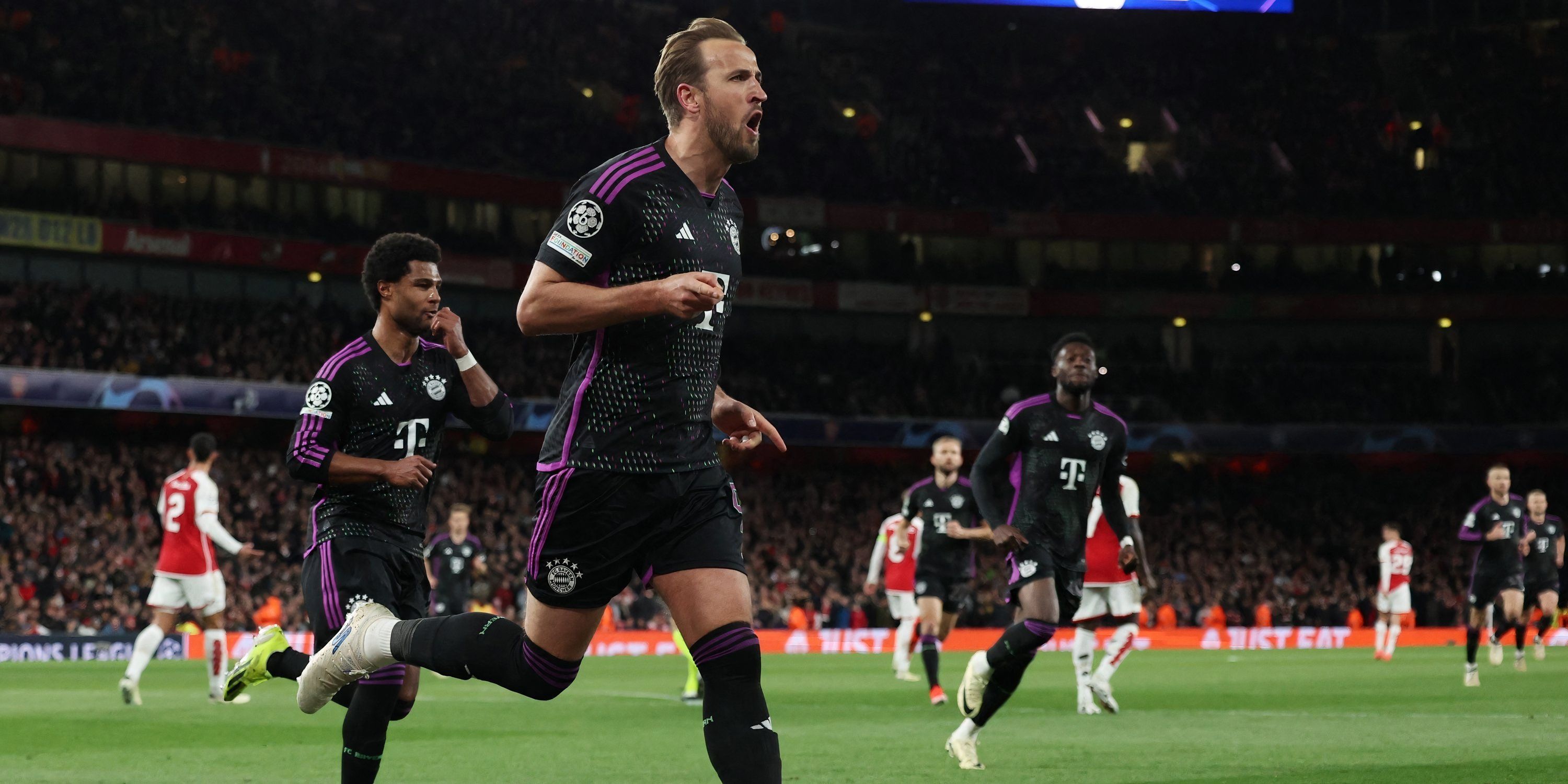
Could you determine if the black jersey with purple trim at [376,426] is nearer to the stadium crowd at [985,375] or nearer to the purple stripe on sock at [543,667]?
the purple stripe on sock at [543,667]

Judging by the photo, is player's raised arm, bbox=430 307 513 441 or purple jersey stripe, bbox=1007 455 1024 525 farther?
purple jersey stripe, bbox=1007 455 1024 525

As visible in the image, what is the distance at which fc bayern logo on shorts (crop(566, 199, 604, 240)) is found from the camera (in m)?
5.14

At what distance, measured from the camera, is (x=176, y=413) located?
3766 centimetres

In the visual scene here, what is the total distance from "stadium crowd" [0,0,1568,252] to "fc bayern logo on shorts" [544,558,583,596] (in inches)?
1411

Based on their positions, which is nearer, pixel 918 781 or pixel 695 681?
pixel 918 781

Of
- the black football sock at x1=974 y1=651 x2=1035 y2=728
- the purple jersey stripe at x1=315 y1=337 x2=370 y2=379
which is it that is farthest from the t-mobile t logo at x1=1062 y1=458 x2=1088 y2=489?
the purple jersey stripe at x1=315 y1=337 x2=370 y2=379

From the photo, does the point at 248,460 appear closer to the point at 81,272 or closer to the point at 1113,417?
the point at 81,272

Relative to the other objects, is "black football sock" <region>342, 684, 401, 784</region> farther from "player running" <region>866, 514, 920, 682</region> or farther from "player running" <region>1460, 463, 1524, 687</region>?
"player running" <region>1460, 463, 1524, 687</region>

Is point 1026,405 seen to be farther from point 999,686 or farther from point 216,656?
point 216,656

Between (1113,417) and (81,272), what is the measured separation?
→ 32.9 m

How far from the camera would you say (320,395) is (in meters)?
7.41

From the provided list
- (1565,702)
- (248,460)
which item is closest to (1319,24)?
(248,460)

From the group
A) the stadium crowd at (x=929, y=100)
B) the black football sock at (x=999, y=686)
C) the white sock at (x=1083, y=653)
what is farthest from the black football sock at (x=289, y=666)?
the stadium crowd at (x=929, y=100)

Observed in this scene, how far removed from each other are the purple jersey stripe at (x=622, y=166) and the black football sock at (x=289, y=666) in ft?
10.5
